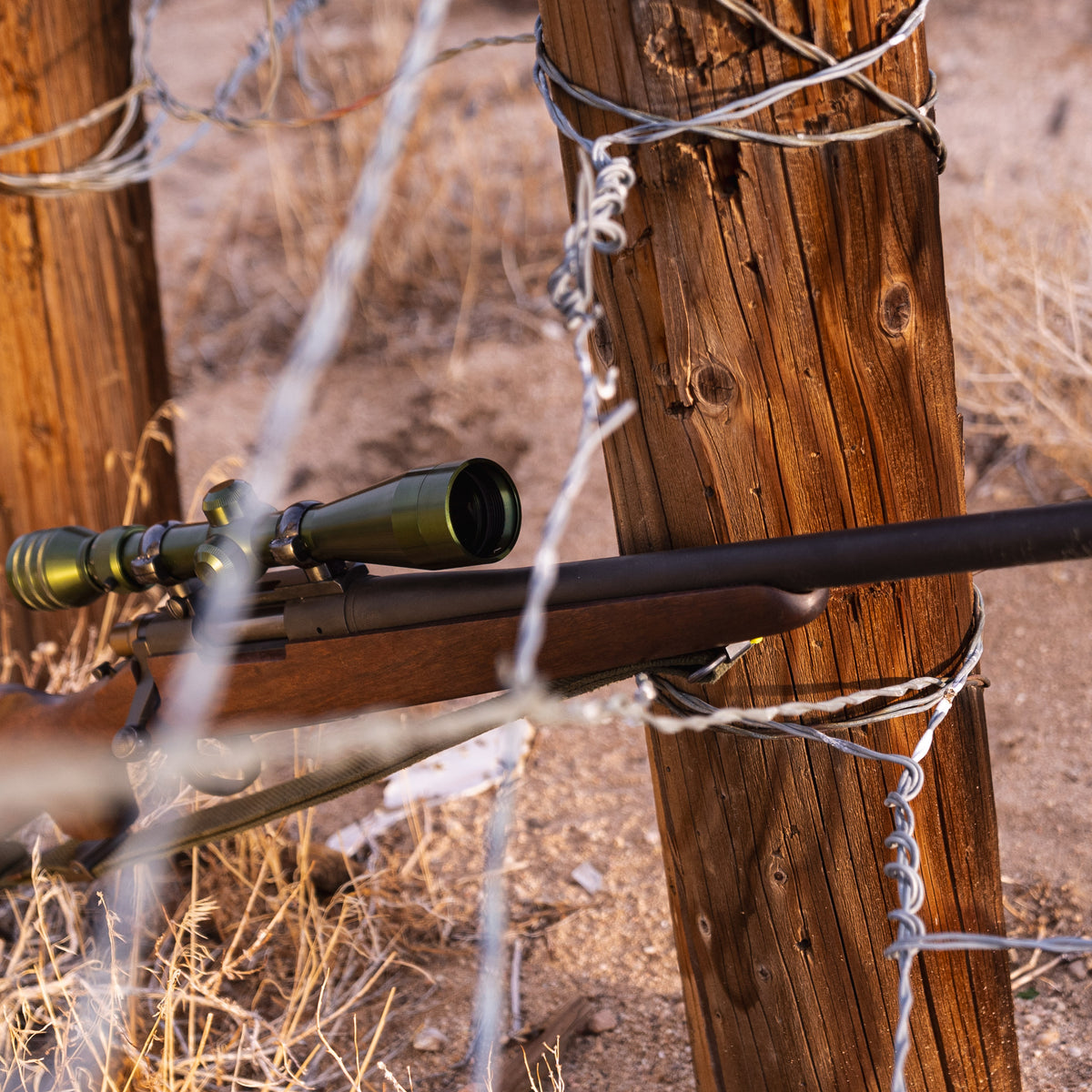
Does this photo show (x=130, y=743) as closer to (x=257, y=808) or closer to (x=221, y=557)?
(x=257, y=808)

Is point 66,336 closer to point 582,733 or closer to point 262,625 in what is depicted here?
point 262,625

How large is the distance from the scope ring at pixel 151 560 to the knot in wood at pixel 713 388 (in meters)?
0.91

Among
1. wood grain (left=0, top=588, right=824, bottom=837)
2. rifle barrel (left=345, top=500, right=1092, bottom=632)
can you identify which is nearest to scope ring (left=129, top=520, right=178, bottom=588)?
wood grain (left=0, top=588, right=824, bottom=837)

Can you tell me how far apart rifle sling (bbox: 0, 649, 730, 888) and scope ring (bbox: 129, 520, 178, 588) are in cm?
42

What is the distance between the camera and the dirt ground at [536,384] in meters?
2.55

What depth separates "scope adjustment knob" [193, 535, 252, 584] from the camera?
160cm

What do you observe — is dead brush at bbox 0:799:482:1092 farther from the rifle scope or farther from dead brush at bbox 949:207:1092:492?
dead brush at bbox 949:207:1092:492

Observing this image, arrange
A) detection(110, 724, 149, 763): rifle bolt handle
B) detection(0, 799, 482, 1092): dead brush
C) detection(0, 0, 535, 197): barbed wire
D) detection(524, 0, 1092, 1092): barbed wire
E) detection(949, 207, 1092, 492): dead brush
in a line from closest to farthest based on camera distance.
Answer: detection(524, 0, 1092, 1092): barbed wire < detection(110, 724, 149, 763): rifle bolt handle < detection(0, 799, 482, 1092): dead brush < detection(0, 0, 535, 197): barbed wire < detection(949, 207, 1092, 492): dead brush

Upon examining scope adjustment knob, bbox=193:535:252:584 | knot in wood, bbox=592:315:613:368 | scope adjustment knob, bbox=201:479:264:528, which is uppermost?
knot in wood, bbox=592:315:613:368

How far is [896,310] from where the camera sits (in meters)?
1.35

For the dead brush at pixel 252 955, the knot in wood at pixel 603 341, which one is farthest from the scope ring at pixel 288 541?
the dead brush at pixel 252 955

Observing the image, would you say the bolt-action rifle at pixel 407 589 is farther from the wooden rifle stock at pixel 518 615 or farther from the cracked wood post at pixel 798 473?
the cracked wood post at pixel 798 473

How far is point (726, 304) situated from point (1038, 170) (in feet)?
20.8

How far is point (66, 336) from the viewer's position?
9.87 feet
